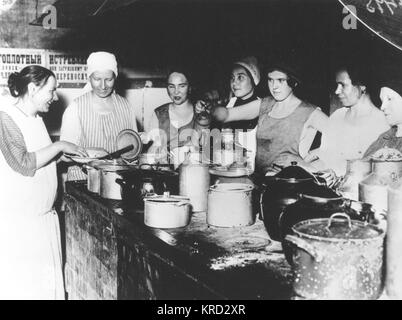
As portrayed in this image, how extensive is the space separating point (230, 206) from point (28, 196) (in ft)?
5.63

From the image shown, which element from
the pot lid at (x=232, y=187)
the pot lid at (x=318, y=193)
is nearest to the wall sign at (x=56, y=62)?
the pot lid at (x=232, y=187)

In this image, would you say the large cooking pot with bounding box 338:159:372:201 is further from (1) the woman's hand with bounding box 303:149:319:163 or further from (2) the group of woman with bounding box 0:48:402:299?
(1) the woman's hand with bounding box 303:149:319:163

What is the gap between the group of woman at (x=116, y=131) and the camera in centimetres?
301

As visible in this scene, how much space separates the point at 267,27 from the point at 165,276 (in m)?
3.37

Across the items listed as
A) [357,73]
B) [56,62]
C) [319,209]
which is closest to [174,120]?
[56,62]

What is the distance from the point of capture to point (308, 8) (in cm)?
429

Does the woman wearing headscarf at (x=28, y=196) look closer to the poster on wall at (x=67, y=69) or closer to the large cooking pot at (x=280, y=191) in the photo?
the poster on wall at (x=67, y=69)

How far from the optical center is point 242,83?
3.94m

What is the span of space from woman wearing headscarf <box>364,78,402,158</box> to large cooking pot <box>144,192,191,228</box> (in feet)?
6.34

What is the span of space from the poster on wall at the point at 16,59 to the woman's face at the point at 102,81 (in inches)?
20.6

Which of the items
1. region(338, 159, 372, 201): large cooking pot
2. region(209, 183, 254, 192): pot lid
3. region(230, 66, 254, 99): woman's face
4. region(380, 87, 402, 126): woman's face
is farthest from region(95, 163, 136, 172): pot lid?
region(380, 87, 402, 126): woman's face

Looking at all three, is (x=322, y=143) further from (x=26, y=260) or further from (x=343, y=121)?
(x=26, y=260)

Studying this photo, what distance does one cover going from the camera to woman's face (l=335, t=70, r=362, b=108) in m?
3.55

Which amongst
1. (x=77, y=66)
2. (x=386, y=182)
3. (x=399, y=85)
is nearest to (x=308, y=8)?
(x=399, y=85)
